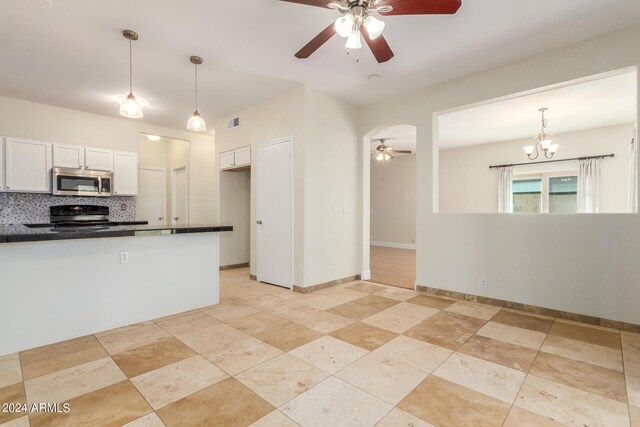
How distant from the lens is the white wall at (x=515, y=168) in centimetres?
587

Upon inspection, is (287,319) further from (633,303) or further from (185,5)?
(633,303)

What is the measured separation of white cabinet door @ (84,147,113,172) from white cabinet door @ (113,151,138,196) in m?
0.08

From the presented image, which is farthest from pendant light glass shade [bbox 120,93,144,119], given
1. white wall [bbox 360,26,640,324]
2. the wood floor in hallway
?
the wood floor in hallway

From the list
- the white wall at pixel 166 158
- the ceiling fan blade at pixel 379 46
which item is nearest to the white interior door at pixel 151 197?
the white wall at pixel 166 158

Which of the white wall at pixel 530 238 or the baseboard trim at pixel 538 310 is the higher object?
the white wall at pixel 530 238

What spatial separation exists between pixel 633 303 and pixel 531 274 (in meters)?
0.85

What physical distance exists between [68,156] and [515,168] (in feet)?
30.4

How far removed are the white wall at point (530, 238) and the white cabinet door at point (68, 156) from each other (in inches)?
205

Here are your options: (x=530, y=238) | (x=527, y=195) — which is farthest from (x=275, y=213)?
(x=527, y=195)

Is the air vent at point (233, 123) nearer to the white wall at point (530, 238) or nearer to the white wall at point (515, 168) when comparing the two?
the white wall at point (530, 238)

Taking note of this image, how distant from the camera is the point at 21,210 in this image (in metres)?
4.80

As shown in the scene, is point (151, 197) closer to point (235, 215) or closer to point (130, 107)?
point (235, 215)

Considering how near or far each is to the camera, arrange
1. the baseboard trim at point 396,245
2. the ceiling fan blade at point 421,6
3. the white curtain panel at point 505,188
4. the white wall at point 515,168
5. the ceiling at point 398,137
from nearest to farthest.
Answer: the ceiling fan blade at point 421,6, the white wall at point 515,168, the ceiling at point 398,137, the white curtain panel at point 505,188, the baseboard trim at point 396,245

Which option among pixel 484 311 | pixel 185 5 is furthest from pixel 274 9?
pixel 484 311
